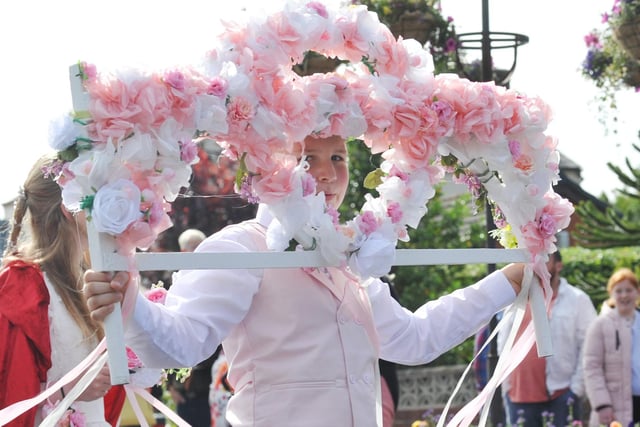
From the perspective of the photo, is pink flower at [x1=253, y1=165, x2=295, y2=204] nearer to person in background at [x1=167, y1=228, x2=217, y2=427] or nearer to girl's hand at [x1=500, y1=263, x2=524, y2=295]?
girl's hand at [x1=500, y1=263, x2=524, y2=295]

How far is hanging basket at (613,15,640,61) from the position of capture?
8680mm

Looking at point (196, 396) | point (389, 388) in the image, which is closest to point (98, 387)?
point (389, 388)

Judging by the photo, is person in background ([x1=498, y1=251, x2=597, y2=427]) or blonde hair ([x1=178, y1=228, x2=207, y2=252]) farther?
person in background ([x1=498, y1=251, x2=597, y2=427])

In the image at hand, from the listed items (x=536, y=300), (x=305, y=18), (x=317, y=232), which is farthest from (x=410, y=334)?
(x=305, y=18)

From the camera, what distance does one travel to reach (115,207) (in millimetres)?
2869

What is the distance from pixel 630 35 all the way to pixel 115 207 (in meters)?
6.62

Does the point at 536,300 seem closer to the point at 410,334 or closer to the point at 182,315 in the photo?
the point at 410,334

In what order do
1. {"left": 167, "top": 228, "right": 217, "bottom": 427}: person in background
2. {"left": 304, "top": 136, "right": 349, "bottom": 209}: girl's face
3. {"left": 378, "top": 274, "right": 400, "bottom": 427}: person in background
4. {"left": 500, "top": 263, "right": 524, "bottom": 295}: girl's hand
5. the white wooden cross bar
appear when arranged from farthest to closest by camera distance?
{"left": 167, "top": 228, "right": 217, "bottom": 427}: person in background
{"left": 378, "top": 274, "right": 400, "bottom": 427}: person in background
{"left": 500, "top": 263, "right": 524, "bottom": 295}: girl's hand
{"left": 304, "top": 136, "right": 349, "bottom": 209}: girl's face
the white wooden cross bar

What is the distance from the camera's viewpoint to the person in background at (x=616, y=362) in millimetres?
7566

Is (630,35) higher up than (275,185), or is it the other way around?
(630,35)

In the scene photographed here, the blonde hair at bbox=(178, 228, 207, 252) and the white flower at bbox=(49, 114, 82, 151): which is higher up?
the white flower at bbox=(49, 114, 82, 151)

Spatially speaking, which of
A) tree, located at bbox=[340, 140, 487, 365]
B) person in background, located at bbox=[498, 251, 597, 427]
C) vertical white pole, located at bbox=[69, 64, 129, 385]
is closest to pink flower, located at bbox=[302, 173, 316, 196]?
vertical white pole, located at bbox=[69, 64, 129, 385]

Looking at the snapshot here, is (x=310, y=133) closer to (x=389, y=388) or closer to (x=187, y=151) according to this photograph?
(x=187, y=151)

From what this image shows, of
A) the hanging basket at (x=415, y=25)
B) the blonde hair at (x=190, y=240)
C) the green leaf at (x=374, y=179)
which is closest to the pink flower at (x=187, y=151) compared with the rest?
the green leaf at (x=374, y=179)
